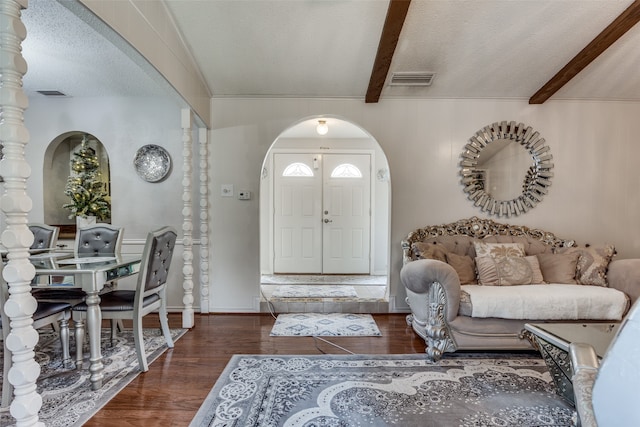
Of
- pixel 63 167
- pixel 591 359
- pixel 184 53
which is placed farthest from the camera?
pixel 63 167

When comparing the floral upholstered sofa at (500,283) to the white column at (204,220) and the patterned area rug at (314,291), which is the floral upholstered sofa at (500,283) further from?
the white column at (204,220)

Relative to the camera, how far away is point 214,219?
3559mm

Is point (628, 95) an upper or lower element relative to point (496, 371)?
upper

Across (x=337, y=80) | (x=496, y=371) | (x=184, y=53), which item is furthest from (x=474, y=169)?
(x=184, y=53)

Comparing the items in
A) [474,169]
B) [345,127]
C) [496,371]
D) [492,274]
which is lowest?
[496,371]

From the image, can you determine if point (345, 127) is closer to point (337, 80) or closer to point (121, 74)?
point (337, 80)

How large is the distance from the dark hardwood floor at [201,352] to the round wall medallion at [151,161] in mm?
1573

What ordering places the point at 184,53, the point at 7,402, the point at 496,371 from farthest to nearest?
1. the point at 184,53
2. the point at 496,371
3. the point at 7,402

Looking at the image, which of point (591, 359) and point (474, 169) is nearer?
point (591, 359)

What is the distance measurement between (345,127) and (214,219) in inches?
92.0

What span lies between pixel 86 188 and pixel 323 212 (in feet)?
10.6

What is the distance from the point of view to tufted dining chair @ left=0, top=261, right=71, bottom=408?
1735 millimetres

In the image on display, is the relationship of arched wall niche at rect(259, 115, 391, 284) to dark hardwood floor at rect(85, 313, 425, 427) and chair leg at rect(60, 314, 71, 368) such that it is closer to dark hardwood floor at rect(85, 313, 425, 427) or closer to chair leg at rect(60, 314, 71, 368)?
dark hardwood floor at rect(85, 313, 425, 427)

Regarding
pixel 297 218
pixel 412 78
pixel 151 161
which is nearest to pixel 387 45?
pixel 412 78
